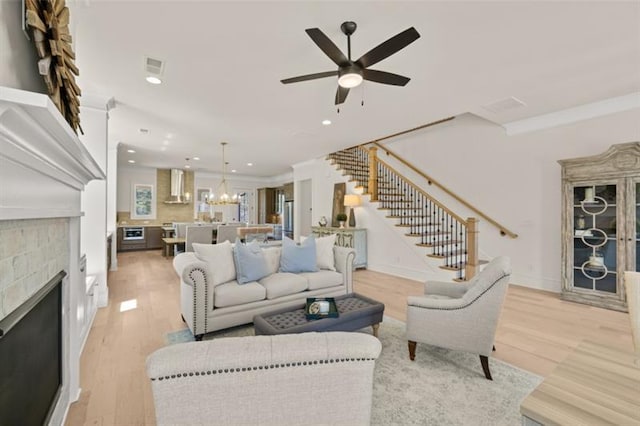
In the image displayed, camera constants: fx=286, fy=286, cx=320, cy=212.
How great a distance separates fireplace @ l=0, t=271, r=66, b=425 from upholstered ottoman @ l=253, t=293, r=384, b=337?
48.5 inches

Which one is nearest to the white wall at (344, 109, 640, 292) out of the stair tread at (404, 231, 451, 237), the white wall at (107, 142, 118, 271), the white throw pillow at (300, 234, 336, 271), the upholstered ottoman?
the stair tread at (404, 231, 451, 237)

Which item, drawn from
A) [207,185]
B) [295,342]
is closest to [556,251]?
[295,342]

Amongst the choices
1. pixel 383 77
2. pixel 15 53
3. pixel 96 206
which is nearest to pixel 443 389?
pixel 383 77

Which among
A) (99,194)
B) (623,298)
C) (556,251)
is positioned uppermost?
(99,194)

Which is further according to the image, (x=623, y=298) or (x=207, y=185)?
(x=207, y=185)

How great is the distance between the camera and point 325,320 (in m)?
2.32

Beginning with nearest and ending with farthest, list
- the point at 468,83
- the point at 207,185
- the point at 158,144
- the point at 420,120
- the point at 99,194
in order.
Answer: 1. the point at 468,83
2. the point at 99,194
3. the point at 420,120
4. the point at 158,144
5. the point at 207,185

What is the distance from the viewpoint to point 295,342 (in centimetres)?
86

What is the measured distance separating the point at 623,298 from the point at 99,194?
688cm

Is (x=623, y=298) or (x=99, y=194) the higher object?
(x=99, y=194)

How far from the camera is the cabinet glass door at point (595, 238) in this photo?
371 centimetres

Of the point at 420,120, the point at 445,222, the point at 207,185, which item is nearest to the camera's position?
the point at 420,120

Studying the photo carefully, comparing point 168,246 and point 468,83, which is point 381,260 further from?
point 168,246

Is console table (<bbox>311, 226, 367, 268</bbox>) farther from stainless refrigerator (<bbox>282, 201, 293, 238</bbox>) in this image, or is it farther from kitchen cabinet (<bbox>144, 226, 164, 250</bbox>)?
kitchen cabinet (<bbox>144, 226, 164, 250</bbox>)
